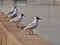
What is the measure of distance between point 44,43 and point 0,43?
1.05 m

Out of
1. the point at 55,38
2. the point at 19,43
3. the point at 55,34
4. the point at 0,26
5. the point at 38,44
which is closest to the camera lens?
the point at 19,43

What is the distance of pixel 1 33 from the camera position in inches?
168

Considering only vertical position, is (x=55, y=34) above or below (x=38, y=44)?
below

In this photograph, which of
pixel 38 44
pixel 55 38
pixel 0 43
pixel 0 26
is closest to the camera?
pixel 38 44

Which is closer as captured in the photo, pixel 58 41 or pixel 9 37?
pixel 9 37

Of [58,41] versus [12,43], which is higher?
[12,43]

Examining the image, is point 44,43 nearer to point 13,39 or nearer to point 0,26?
point 13,39

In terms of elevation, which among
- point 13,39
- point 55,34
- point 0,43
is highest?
point 13,39

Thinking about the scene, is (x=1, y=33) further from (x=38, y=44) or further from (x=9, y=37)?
(x=38, y=44)

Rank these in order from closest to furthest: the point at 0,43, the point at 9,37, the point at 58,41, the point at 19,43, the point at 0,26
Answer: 1. the point at 19,43
2. the point at 9,37
3. the point at 0,43
4. the point at 0,26
5. the point at 58,41

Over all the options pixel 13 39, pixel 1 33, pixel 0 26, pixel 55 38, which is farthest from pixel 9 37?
pixel 55 38

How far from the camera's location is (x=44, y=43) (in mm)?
3416

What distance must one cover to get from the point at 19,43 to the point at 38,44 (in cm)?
32

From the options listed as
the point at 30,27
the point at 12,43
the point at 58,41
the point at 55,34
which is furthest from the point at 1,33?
the point at 55,34
